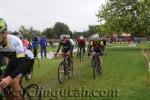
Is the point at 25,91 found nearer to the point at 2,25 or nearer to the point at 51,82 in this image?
the point at 2,25

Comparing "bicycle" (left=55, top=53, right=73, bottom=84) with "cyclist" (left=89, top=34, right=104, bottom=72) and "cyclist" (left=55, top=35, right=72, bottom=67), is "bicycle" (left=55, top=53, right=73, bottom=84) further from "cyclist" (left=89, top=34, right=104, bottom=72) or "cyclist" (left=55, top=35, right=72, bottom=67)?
"cyclist" (left=89, top=34, right=104, bottom=72)

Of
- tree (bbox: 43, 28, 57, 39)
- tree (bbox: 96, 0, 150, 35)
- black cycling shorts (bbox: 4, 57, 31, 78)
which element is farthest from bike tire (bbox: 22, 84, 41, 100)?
tree (bbox: 43, 28, 57, 39)

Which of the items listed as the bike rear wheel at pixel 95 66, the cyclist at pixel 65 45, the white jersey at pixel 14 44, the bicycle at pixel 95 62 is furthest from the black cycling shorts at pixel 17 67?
the bicycle at pixel 95 62

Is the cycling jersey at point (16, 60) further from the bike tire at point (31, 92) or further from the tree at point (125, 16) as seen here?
the tree at point (125, 16)

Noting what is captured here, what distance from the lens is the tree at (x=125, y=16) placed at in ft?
192

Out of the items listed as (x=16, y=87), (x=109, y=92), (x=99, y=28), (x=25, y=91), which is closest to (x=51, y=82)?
(x=109, y=92)

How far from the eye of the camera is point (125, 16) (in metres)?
60.3

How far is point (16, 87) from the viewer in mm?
7379

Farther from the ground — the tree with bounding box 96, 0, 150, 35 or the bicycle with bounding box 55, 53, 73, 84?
the tree with bounding box 96, 0, 150, 35

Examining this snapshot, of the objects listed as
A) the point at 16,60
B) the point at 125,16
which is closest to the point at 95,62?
the point at 16,60

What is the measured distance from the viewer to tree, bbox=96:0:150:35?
58.5 metres

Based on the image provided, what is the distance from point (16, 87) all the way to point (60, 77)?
8892mm

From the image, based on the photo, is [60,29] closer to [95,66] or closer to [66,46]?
[95,66]

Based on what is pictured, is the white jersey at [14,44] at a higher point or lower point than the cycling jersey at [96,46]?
higher
